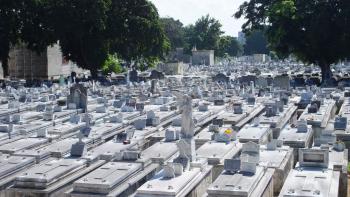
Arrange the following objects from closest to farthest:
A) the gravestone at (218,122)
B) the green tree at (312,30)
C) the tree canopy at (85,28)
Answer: the gravestone at (218,122) < the green tree at (312,30) < the tree canopy at (85,28)

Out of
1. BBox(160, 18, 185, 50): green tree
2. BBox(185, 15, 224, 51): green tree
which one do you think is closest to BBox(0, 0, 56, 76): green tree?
BBox(185, 15, 224, 51): green tree

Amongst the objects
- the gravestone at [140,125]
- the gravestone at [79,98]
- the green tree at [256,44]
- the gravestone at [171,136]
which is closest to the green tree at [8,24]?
the gravestone at [79,98]

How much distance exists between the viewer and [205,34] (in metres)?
107

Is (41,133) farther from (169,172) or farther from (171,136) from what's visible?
(169,172)

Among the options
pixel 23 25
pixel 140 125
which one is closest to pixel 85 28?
pixel 23 25

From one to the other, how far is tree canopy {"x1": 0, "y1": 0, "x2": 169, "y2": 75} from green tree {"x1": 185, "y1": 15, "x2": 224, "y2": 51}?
1924 inches

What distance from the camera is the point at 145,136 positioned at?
791 inches

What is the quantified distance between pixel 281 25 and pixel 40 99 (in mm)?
24896

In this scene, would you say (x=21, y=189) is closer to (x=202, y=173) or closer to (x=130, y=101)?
(x=202, y=173)

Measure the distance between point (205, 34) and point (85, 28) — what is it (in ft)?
191

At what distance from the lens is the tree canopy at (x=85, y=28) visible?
48.1m

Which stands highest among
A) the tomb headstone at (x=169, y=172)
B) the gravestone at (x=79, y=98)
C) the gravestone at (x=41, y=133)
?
the gravestone at (x=79, y=98)

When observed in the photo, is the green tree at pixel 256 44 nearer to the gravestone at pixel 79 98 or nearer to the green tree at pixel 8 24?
the green tree at pixel 8 24

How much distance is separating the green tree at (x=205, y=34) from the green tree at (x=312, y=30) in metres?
54.1
